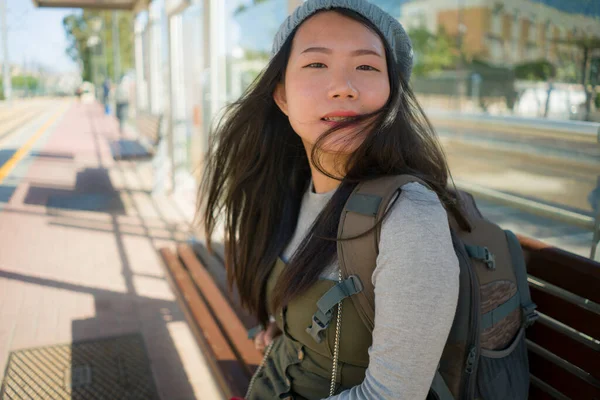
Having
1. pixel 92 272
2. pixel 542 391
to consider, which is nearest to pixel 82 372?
pixel 92 272

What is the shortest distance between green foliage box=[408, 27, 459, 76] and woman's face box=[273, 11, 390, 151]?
353cm

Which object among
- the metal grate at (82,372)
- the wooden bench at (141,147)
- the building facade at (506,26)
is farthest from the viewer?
the wooden bench at (141,147)

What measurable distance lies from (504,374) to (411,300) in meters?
0.38

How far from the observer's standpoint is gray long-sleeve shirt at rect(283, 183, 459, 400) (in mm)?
1133

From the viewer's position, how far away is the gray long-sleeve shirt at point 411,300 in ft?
3.72

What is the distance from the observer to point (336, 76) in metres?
1.44

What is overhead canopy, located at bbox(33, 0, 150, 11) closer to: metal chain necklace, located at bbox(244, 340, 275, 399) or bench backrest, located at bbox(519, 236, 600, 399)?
metal chain necklace, located at bbox(244, 340, 275, 399)

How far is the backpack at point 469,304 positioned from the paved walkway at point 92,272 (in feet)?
5.26

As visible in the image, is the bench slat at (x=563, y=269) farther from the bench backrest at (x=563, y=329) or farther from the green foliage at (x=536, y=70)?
the green foliage at (x=536, y=70)

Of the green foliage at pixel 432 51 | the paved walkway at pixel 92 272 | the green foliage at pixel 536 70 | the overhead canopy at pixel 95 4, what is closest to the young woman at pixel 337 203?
the paved walkway at pixel 92 272

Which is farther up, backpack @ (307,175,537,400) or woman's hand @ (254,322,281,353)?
backpack @ (307,175,537,400)

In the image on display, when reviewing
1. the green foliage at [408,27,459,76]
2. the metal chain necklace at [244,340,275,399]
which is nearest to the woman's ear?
the metal chain necklace at [244,340,275,399]

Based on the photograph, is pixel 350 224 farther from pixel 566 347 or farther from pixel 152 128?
pixel 152 128

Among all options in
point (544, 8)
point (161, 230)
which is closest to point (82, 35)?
point (161, 230)
